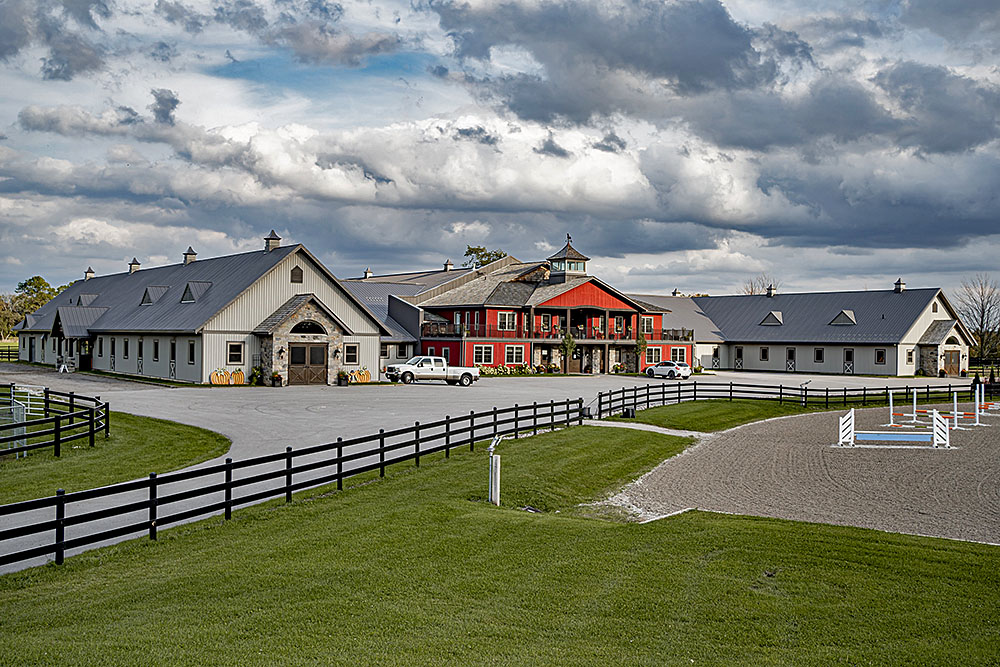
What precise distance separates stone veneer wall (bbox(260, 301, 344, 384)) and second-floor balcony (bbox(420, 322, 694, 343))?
1724 cm

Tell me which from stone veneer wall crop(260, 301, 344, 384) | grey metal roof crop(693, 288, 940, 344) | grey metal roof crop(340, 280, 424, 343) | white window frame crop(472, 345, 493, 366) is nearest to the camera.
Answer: stone veneer wall crop(260, 301, 344, 384)

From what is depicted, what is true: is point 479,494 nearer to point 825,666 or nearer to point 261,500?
point 261,500

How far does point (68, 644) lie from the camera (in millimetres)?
8070

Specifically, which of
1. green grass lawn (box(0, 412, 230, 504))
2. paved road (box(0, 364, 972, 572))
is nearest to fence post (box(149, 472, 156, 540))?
paved road (box(0, 364, 972, 572))

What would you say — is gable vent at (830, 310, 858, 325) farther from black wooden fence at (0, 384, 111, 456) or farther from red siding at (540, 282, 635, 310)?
black wooden fence at (0, 384, 111, 456)

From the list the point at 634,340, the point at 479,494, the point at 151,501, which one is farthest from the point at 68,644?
the point at 634,340

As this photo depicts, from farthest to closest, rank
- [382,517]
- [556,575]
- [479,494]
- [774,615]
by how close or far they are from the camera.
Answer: [479,494] < [382,517] < [556,575] < [774,615]

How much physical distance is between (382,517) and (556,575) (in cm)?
404

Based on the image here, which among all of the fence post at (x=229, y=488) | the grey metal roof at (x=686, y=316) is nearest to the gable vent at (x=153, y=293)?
the grey metal roof at (x=686, y=316)

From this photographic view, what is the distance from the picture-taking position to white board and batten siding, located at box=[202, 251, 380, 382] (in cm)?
4788

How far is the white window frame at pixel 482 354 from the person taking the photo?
67688mm

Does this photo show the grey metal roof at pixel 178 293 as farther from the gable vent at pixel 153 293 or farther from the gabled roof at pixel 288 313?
the gabled roof at pixel 288 313

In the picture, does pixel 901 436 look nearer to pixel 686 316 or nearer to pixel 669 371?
pixel 669 371

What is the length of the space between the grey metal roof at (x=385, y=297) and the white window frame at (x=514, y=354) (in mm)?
7287
